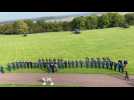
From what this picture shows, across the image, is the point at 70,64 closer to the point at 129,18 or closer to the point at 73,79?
the point at 73,79

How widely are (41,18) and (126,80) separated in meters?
2.72

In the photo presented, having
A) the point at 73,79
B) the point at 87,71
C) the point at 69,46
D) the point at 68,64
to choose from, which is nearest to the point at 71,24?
the point at 69,46

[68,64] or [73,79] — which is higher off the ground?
[68,64]

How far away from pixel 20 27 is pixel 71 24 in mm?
1337

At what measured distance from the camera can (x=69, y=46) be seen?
20906 millimetres

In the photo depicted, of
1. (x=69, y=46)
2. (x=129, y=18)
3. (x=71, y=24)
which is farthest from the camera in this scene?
(x=71, y=24)

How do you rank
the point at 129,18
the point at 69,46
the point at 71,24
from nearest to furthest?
the point at 129,18, the point at 69,46, the point at 71,24

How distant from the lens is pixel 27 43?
69.1 feet

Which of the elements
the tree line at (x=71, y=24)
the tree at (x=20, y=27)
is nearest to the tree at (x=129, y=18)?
the tree line at (x=71, y=24)

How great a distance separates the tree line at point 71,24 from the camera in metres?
20.8

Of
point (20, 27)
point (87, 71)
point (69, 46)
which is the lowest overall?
point (87, 71)

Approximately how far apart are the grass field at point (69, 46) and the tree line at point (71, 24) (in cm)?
16

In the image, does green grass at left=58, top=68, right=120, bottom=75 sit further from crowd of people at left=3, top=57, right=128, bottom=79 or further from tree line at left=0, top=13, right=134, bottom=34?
tree line at left=0, top=13, right=134, bottom=34

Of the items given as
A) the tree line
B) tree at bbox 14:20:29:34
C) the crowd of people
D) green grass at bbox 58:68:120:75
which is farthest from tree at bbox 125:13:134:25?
tree at bbox 14:20:29:34
